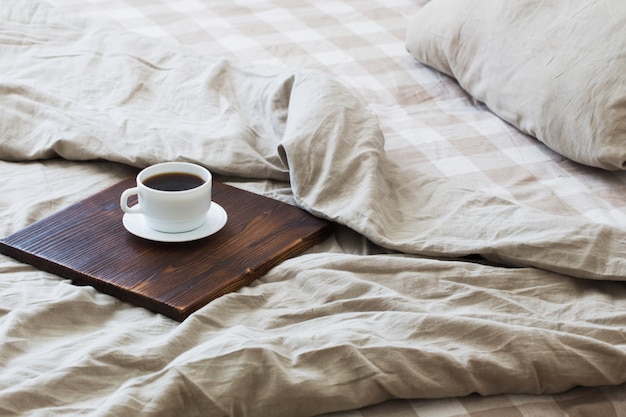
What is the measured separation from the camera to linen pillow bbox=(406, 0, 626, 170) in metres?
1.19

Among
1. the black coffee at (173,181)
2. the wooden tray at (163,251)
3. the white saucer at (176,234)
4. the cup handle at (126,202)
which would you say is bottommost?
the wooden tray at (163,251)

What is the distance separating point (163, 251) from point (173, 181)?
8 centimetres

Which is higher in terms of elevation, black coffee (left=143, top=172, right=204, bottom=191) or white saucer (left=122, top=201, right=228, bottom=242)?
black coffee (left=143, top=172, right=204, bottom=191)

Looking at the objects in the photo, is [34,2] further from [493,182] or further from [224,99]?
[493,182]

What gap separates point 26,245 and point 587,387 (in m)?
0.58

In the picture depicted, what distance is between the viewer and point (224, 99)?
4.37 ft

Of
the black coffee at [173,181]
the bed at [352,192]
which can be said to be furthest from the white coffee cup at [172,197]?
the bed at [352,192]

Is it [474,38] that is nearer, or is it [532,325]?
[532,325]

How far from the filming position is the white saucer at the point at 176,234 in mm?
958

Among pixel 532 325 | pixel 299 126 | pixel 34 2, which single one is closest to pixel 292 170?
pixel 299 126

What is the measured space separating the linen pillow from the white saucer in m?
0.51

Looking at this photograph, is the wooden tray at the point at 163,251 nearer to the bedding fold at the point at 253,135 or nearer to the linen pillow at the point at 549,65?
the bedding fold at the point at 253,135

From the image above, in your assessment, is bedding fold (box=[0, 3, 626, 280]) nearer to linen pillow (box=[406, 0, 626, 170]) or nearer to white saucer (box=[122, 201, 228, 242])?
white saucer (box=[122, 201, 228, 242])

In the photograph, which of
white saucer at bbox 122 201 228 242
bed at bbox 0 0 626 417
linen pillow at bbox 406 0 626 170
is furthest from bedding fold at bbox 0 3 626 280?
linen pillow at bbox 406 0 626 170
